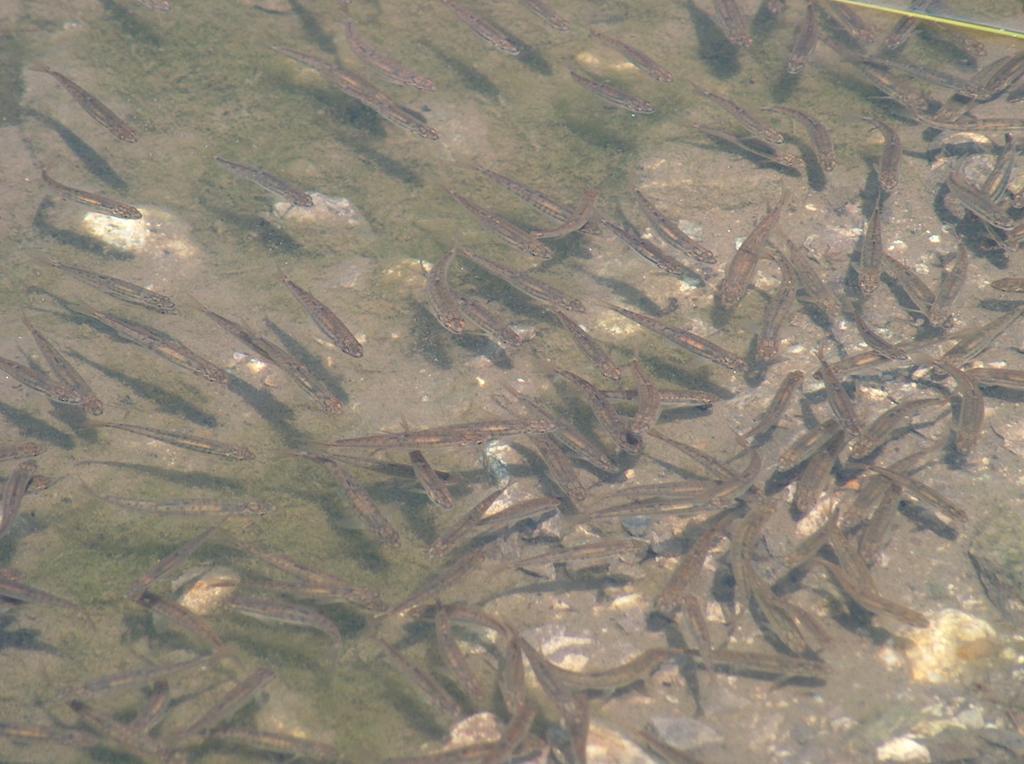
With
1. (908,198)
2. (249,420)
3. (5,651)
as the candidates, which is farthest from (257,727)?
(908,198)

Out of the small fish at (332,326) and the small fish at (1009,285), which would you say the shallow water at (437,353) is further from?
the small fish at (332,326)

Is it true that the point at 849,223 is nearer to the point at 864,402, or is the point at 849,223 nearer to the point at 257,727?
the point at 864,402

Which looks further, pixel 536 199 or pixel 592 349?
pixel 536 199

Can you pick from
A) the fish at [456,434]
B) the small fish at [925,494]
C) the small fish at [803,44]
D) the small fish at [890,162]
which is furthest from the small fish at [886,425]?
the small fish at [803,44]

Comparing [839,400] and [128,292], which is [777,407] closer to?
[839,400]

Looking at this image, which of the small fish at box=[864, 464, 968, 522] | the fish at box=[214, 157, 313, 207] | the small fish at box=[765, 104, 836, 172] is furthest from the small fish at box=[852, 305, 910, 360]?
the fish at box=[214, 157, 313, 207]

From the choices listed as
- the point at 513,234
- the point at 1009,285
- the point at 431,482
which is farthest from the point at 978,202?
the point at 431,482
